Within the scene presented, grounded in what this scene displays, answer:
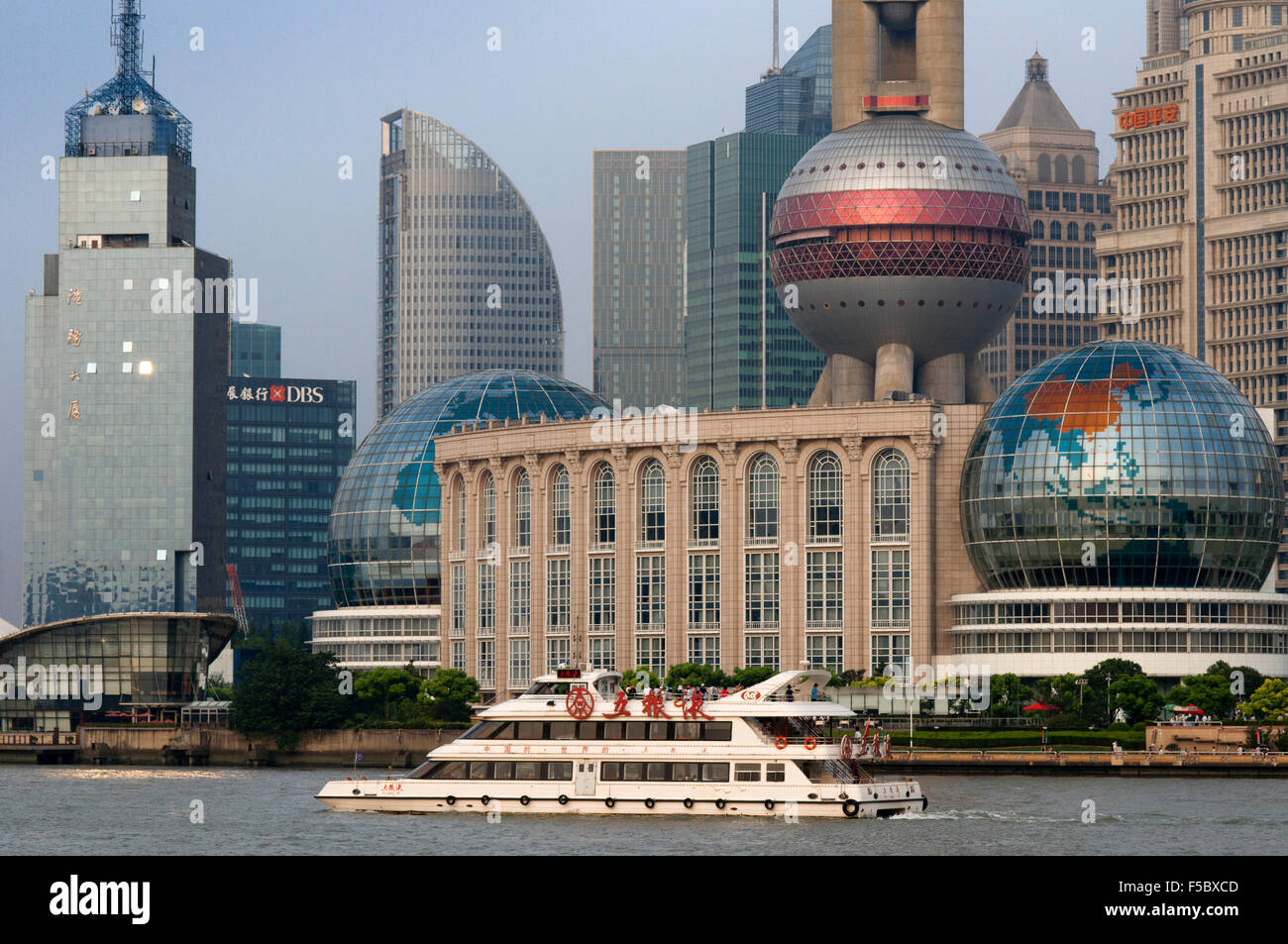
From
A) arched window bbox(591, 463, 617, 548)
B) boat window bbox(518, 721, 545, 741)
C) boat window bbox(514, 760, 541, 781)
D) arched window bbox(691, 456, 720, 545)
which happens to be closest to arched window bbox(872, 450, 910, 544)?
arched window bbox(691, 456, 720, 545)

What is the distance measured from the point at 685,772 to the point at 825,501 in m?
83.4

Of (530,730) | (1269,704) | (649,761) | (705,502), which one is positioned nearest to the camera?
(649,761)

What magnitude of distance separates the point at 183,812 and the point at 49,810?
7.35 meters

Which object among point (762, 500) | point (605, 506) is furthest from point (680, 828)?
point (605, 506)

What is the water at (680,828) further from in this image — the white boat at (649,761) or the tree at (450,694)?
the tree at (450,694)

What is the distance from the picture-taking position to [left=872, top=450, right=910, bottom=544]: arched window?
7170 inches

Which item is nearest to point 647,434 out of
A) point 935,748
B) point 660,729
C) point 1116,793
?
point 935,748

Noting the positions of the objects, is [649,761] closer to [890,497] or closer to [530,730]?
[530,730]

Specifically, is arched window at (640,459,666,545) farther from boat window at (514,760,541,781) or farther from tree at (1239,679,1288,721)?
boat window at (514,760,541,781)

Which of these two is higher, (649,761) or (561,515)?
(561,515)

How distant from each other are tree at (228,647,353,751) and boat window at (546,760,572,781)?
74219 mm

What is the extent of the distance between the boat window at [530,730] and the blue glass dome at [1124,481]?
263 ft

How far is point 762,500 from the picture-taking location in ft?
613
